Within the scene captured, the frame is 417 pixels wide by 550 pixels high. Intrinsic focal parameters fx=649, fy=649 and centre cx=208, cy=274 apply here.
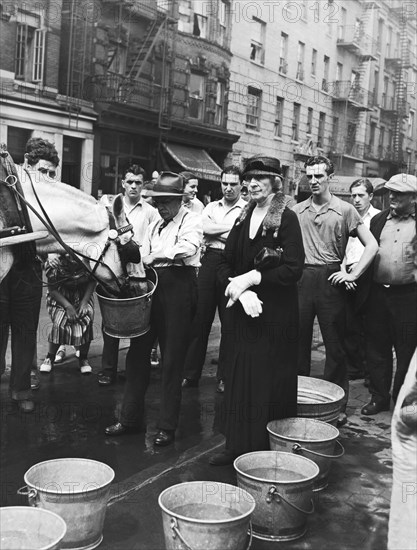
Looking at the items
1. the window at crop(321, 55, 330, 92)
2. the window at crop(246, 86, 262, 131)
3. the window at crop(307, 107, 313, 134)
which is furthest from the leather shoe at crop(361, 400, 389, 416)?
the window at crop(321, 55, 330, 92)

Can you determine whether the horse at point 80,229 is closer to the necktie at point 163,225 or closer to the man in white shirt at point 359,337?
the necktie at point 163,225

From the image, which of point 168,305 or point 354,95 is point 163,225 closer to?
point 168,305

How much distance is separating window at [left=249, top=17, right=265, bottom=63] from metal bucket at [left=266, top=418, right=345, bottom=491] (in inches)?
967

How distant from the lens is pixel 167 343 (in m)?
5.18

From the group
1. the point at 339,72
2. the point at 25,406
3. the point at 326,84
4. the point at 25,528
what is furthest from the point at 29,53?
the point at 339,72

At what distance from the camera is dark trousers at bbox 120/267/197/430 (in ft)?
16.9

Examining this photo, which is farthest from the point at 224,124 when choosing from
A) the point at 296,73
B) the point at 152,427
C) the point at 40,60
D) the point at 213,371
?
the point at 152,427

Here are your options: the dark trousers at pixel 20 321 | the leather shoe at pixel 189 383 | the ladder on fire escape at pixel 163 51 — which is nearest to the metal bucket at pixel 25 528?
the dark trousers at pixel 20 321

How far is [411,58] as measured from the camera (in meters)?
42.1

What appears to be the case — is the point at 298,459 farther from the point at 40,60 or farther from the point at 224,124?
the point at 224,124

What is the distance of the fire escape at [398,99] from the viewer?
4081cm

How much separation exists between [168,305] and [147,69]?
19.3 meters

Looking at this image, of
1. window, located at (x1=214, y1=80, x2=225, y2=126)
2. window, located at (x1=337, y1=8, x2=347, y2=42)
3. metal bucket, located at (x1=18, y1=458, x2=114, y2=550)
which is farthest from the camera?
window, located at (x1=337, y1=8, x2=347, y2=42)

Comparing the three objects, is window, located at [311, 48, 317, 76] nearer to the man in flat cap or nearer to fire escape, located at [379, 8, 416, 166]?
fire escape, located at [379, 8, 416, 166]
